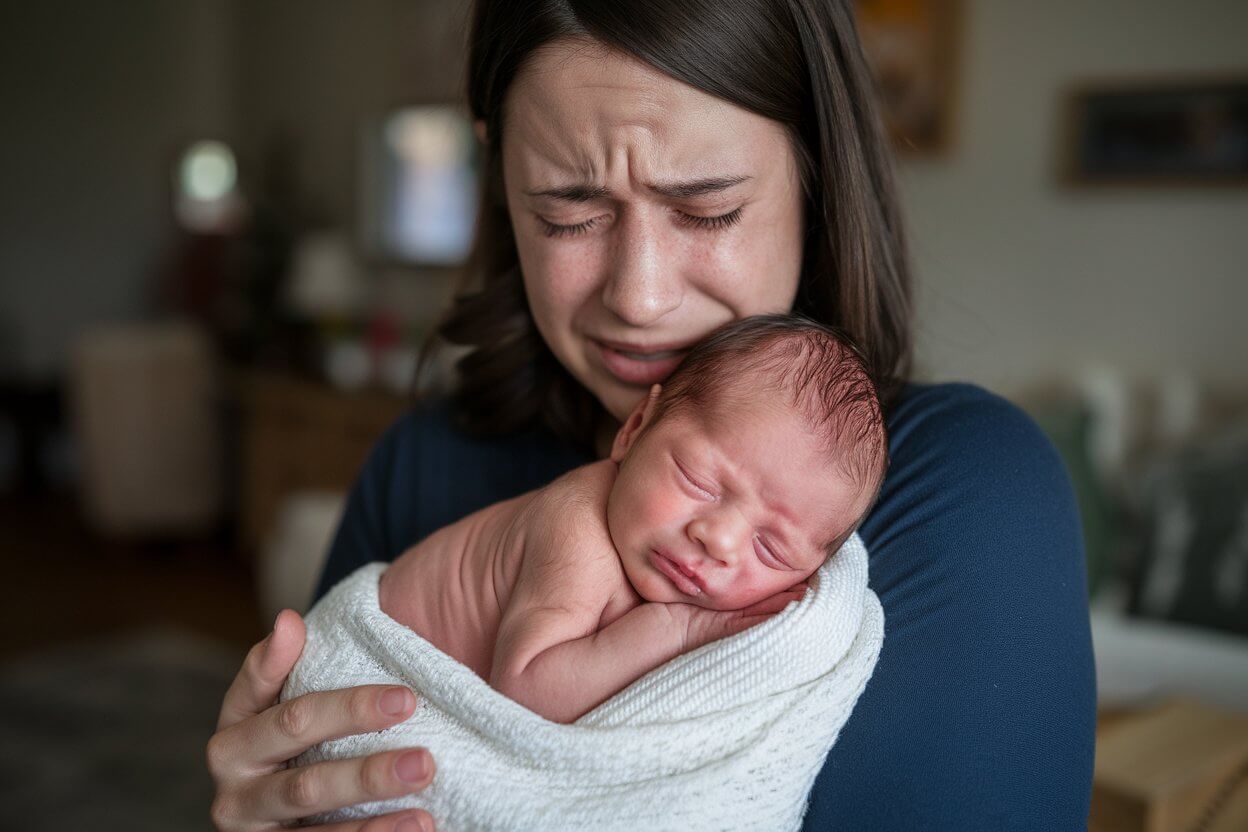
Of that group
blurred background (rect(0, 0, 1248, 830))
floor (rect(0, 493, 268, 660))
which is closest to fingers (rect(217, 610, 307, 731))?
blurred background (rect(0, 0, 1248, 830))

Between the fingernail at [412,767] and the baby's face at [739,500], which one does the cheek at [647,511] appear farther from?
the fingernail at [412,767]

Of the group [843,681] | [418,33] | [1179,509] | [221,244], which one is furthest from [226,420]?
[843,681]

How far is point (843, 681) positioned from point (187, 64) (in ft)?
23.3

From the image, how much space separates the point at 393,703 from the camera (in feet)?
2.75

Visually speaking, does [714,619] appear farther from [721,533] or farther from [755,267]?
[755,267]

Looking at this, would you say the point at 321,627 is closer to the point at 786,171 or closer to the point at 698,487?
the point at 698,487

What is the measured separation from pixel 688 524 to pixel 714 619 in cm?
9

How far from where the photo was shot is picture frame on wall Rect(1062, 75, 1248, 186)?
3188mm

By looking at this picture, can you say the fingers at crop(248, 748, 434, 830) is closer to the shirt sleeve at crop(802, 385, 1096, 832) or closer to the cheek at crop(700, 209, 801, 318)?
the shirt sleeve at crop(802, 385, 1096, 832)

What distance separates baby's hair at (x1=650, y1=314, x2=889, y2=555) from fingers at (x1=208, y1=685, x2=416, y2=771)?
1.15 ft

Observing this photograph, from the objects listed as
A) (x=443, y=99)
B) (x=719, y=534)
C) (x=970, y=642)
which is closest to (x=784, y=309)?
(x=719, y=534)

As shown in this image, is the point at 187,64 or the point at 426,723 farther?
the point at 187,64

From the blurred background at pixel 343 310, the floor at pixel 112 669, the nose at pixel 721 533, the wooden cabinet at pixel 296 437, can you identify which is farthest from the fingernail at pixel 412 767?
the wooden cabinet at pixel 296 437

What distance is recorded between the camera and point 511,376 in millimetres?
1283
